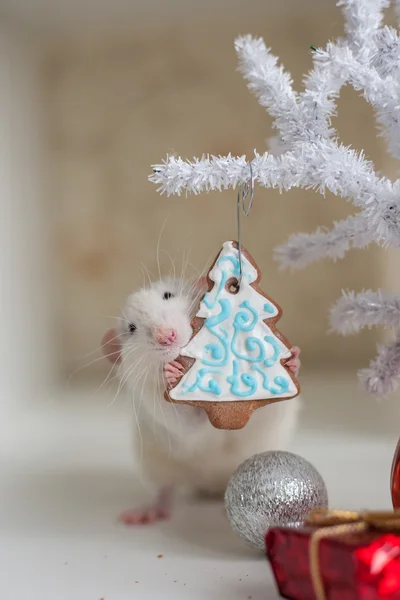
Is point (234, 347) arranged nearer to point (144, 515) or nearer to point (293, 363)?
point (293, 363)

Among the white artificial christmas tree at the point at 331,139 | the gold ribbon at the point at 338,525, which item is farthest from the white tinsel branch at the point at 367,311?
the gold ribbon at the point at 338,525

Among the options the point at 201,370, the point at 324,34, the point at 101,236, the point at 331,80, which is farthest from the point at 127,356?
the point at 324,34

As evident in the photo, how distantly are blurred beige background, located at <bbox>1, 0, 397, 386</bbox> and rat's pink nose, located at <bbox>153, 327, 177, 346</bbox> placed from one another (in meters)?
1.17

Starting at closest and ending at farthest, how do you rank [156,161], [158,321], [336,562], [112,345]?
[336,562] → [158,321] → [112,345] → [156,161]

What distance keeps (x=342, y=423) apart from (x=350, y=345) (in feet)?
2.04

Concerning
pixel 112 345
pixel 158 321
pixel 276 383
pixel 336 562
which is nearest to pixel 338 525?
pixel 336 562

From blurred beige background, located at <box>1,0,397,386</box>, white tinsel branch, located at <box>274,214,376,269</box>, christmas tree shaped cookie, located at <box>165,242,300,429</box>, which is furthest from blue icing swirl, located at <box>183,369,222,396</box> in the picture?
blurred beige background, located at <box>1,0,397,386</box>

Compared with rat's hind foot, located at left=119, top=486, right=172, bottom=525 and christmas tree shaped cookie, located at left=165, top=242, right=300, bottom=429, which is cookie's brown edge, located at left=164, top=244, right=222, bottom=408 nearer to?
christmas tree shaped cookie, located at left=165, top=242, right=300, bottom=429

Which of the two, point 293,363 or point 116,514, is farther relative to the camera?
point 116,514

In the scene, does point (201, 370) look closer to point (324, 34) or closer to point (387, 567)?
point (387, 567)

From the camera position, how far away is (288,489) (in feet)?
2.41

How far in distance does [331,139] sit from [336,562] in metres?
0.47

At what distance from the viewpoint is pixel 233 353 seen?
0.79m

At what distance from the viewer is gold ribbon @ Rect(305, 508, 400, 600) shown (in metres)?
0.56
